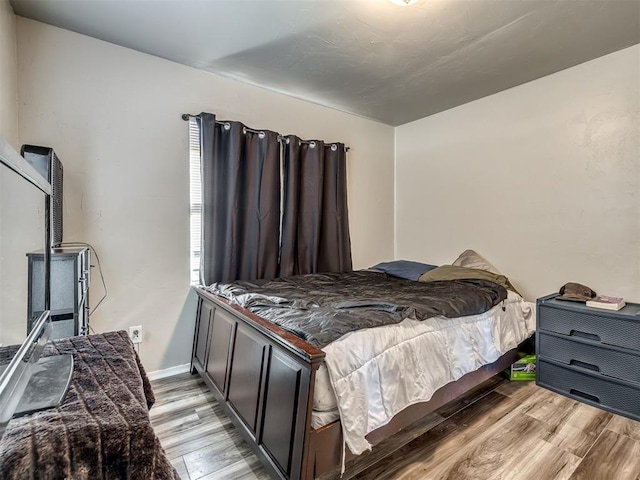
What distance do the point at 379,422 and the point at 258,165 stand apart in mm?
2166

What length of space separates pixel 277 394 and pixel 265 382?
0.13 metres

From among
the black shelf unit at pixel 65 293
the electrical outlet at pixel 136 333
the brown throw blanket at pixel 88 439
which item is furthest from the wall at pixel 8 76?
the brown throw blanket at pixel 88 439

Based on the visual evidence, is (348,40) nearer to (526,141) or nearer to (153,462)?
(526,141)

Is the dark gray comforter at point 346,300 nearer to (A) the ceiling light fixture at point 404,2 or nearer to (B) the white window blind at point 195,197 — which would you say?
(B) the white window blind at point 195,197

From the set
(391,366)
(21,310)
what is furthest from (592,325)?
(21,310)

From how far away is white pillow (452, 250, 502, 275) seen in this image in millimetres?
2947

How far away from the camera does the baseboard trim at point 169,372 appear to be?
7.90ft

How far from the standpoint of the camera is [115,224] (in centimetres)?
224

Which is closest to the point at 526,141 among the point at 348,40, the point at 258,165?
the point at 348,40

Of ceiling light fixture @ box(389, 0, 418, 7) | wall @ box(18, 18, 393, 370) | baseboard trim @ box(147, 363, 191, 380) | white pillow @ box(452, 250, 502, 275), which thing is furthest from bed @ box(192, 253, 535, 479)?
ceiling light fixture @ box(389, 0, 418, 7)

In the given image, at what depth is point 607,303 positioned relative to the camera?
6.86ft

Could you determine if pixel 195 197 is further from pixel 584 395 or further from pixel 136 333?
pixel 584 395

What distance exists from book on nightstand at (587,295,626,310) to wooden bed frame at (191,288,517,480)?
79 cm

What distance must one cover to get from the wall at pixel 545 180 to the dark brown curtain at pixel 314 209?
106cm
